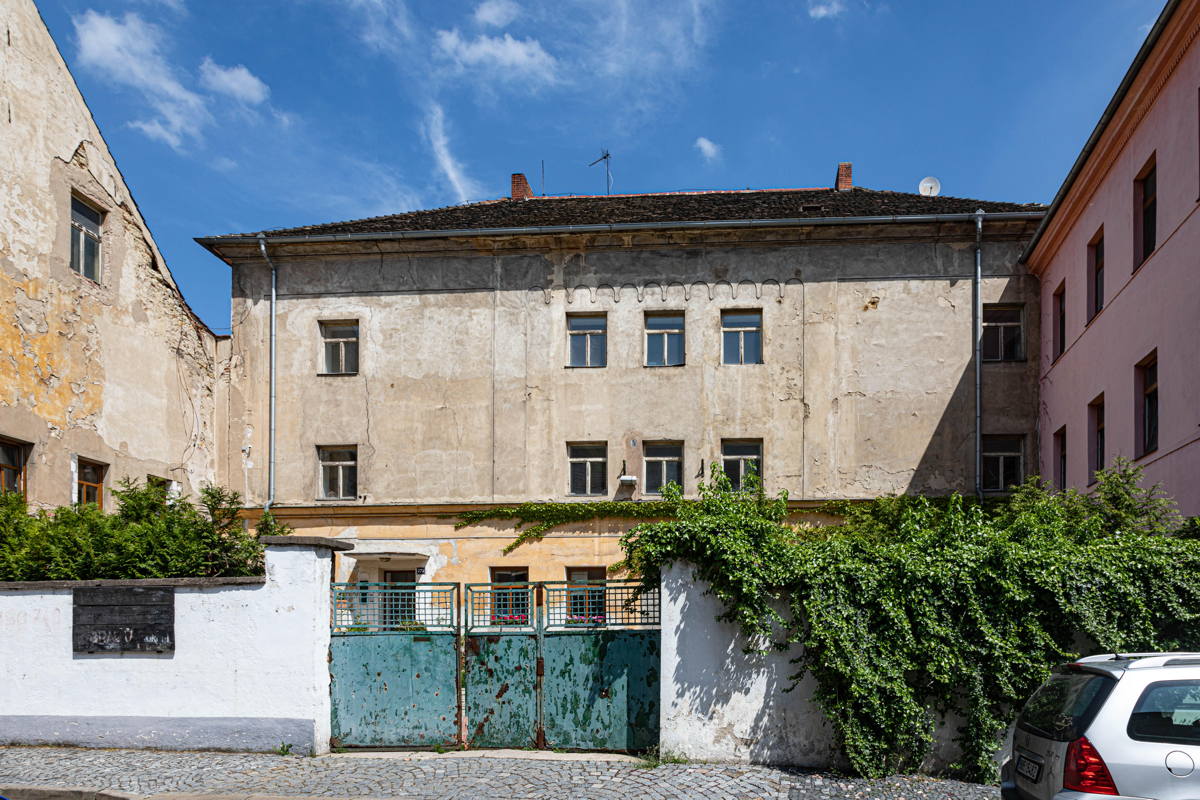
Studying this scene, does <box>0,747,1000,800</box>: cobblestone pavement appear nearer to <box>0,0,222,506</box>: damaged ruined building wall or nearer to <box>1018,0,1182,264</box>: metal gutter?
<box>0,0,222,506</box>: damaged ruined building wall

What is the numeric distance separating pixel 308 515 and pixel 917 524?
14.4 metres

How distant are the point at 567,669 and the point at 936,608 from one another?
4.16 meters

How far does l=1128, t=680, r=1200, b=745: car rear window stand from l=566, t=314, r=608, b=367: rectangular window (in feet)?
48.7

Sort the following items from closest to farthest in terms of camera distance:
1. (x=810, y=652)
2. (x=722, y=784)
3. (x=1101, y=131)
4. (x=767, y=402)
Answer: (x=722, y=784), (x=810, y=652), (x=1101, y=131), (x=767, y=402)

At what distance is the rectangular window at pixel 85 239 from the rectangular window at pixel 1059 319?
18916 millimetres

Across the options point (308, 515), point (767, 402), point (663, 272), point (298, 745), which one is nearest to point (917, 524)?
point (298, 745)

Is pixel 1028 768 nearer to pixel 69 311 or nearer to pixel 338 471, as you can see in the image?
pixel 69 311

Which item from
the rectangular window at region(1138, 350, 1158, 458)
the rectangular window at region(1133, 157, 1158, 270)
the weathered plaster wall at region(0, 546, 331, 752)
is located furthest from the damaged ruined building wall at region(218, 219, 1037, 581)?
the weathered plaster wall at region(0, 546, 331, 752)

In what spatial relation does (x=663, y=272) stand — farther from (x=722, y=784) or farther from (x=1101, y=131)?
(x=722, y=784)

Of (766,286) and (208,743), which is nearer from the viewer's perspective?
(208,743)

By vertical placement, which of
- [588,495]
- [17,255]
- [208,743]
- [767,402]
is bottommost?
[208,743]

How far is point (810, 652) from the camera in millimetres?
9758

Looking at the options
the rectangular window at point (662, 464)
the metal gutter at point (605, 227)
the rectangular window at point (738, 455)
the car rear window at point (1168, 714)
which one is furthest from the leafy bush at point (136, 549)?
the rectangular window at point (738, 455)

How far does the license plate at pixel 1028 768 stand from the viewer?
6.66 m
